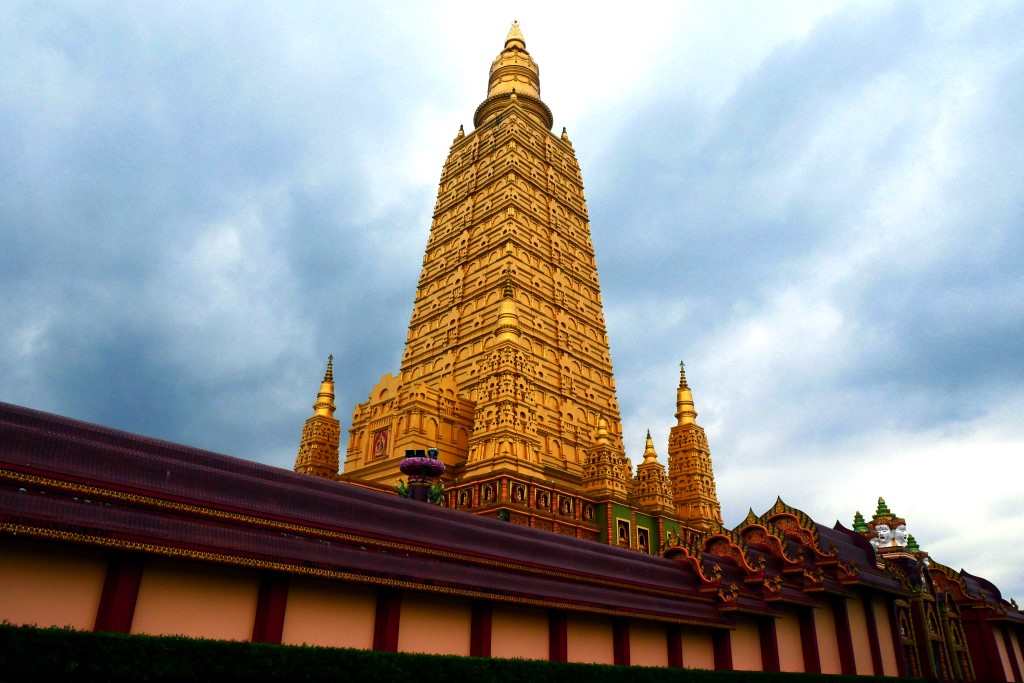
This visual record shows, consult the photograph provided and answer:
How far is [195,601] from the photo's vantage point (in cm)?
1066

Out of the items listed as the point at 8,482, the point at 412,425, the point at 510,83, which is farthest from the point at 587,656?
the point at 510,83

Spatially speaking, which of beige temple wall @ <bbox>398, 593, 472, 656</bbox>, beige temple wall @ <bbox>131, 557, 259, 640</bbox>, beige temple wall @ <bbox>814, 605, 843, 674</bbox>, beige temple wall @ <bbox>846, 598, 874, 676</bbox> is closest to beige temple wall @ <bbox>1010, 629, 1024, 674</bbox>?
beige temple wall @ <bbox>846, 598, 874, 676</bbox>

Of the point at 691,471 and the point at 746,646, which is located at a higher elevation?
the point at 691,471

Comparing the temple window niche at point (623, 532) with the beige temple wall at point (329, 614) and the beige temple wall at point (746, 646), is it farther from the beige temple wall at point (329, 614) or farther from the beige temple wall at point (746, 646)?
the beige temple wall at point (329, 614)

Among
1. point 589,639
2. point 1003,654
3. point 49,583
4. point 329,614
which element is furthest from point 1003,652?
point 49,583

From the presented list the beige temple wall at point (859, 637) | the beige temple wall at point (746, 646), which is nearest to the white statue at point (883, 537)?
the beige temple wall at point (859, 637)

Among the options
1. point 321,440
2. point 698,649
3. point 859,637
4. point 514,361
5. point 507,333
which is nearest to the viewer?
point 698,649

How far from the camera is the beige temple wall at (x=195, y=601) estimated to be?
402 inches

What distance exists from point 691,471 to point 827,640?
80.6 feet

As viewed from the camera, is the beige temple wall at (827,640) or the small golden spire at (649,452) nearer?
the beige temple wall at (827,640)

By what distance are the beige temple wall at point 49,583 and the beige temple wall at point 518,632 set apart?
7.40 metres

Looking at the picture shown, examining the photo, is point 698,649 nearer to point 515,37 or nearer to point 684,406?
point 684,406

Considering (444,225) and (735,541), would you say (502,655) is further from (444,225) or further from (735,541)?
(444,225)

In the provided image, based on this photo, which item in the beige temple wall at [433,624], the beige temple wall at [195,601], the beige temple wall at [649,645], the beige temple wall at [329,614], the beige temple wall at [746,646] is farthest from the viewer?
the beige temple wall at [746,646]
